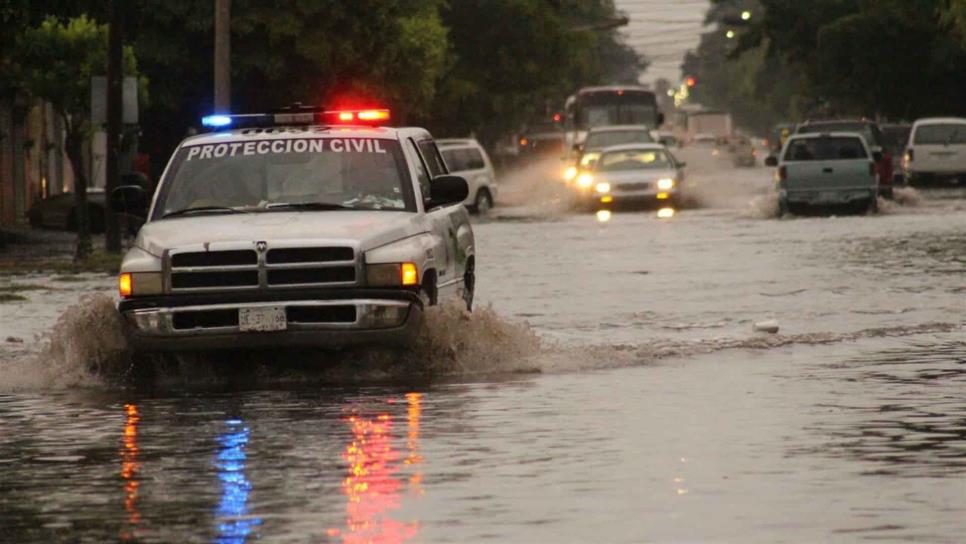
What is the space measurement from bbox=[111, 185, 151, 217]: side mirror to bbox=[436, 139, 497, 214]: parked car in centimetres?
3719

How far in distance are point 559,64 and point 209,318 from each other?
67.2 metres

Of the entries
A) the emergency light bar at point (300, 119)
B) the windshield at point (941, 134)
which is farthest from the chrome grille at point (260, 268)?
the windshield at point (941, 134)

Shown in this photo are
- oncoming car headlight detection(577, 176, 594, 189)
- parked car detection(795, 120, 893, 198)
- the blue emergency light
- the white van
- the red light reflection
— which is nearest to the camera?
the red light reflection

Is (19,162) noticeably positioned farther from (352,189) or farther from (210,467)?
(210,467)

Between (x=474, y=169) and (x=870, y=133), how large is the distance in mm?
8938

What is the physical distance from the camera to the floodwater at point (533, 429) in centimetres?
935

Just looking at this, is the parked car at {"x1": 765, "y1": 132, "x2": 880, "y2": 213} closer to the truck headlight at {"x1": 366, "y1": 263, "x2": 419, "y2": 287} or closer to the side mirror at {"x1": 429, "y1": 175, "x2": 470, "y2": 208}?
the side mirror at {"x1": 429, "y1": 175, "x2": 470, "y2": 208}

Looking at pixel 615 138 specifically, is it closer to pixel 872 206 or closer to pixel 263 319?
pixel 872 206

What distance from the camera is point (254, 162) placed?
16.5m

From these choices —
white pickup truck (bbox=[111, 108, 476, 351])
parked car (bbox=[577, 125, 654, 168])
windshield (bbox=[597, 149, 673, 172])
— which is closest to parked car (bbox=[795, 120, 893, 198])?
windshield (bbox=[597, 149, 673, 172])

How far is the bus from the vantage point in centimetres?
8038

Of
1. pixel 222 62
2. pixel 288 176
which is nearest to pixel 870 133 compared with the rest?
pixel 222 62

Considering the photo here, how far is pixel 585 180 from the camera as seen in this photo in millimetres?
49312

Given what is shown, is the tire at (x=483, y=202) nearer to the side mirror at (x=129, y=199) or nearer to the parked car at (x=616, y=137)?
the parked car at (x=616, y=137)
